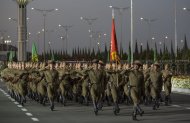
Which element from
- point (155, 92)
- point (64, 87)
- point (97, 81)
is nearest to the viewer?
point (97, 81)

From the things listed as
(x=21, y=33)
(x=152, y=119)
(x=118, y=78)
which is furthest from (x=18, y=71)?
(x=21, y=33)

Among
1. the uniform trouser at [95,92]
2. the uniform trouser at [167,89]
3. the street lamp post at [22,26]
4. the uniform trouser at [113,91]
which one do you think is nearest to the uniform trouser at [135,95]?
the uniform trouser at [95,92]

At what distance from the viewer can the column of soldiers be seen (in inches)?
811

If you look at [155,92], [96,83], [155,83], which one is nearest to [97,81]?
[96,83]

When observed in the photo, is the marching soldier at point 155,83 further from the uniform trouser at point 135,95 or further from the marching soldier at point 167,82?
the uniform trouser at point 135,95

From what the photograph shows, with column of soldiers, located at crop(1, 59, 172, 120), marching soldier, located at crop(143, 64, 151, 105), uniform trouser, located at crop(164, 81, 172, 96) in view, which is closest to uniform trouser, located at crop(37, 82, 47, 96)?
column of soldiers, located at crop(1, 59, 172, 120)

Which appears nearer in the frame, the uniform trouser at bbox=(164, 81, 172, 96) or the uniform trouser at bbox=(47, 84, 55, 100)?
the uniform trouser at bbox=(47, 84, 55, 100)

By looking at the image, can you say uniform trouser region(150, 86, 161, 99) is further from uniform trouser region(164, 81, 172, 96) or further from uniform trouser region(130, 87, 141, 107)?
uniform trouser region(130, 87, 141, 107)

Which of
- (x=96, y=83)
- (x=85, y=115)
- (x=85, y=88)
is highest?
(x=96, y=83)

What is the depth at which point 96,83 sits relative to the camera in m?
22.2

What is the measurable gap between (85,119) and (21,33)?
58683mm

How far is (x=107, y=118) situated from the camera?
20.2 meters

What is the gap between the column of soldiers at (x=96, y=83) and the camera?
20609 millimetres

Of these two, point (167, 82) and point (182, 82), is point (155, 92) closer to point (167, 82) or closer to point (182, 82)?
point (167, 82)
